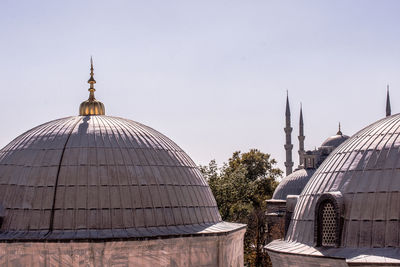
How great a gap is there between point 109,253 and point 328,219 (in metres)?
6.12

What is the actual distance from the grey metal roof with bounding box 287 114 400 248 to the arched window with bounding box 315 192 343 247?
0.20 m

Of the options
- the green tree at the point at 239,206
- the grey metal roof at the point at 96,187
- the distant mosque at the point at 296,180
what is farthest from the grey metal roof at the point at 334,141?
the grey metal roof at the point at 96,187

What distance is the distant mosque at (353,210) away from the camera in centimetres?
1439

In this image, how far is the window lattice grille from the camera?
15398mm

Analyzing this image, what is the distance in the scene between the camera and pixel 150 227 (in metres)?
18.0

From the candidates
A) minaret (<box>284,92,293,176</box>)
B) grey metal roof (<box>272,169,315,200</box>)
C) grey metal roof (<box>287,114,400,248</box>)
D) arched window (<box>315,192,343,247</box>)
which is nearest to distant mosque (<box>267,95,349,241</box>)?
grey metal roof (<box>272,169,315,200</box>)

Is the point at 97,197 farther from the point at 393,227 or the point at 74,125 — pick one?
the point at 393,227

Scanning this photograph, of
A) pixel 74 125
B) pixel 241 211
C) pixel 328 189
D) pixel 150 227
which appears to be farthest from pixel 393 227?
pixel 241 211

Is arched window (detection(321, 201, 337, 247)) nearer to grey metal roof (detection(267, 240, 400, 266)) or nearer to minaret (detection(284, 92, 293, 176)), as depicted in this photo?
grey metal roof (detection(267, 240, 400, 266))

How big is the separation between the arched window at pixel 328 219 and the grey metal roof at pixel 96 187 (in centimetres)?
440

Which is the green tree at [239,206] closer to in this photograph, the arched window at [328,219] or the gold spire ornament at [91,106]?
the gold spire ornament at [91,106]

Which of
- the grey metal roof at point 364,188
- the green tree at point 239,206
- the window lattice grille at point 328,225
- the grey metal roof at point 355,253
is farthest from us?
the green tree at point 239,206

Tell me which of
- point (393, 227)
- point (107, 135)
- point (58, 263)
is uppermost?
point (107, 135)

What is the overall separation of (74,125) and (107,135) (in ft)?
4.46
